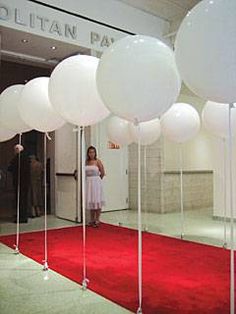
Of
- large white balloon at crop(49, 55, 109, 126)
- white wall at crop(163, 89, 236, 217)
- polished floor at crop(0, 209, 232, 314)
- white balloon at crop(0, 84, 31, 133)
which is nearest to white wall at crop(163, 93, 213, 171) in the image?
white wall at crop(163, 89, 236, 217)

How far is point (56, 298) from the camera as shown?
9.87ft

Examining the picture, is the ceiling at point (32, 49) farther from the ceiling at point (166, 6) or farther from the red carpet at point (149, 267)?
the red carpet at point (149, 267)

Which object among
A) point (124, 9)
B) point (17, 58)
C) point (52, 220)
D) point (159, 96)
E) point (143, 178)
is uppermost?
point (124, 9)

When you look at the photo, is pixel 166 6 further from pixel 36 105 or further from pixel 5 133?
pixel 36 105

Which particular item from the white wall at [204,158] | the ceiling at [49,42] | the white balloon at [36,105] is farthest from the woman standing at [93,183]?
the white balloon at [36,105]

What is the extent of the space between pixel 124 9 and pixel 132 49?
5.05 m

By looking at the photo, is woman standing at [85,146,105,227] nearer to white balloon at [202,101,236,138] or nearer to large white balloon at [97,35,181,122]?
white balloon at [202,101,236,138]

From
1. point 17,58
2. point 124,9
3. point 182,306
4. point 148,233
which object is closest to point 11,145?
point 17,58

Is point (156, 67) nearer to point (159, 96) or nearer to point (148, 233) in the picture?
point (159, 96)

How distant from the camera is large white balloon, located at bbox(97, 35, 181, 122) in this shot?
2.45 metres

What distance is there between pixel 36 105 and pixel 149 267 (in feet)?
6.78

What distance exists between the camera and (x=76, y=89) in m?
2.96

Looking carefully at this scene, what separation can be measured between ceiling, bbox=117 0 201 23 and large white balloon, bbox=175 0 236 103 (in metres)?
5.15

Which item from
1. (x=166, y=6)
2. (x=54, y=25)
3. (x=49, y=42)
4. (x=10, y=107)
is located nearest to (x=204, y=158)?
(x=166, y=6)
